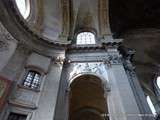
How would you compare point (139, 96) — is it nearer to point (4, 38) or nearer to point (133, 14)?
point (4, 38)

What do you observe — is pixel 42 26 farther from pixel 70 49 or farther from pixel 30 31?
pixel 70 49

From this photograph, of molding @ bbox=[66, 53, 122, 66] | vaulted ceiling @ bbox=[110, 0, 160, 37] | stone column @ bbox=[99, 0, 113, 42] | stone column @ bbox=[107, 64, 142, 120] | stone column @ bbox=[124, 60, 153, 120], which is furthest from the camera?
vaulted ceiling @ bbox=[110, 0, 160, 37]

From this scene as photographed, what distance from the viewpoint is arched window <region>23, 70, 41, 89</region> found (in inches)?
348

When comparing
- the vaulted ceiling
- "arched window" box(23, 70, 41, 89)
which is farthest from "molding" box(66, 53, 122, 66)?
the vaulted ceiling

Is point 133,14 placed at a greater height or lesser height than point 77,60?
greater

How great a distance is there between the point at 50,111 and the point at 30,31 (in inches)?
230

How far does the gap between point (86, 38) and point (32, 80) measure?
646 centimetres

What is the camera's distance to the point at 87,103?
13023 millimetres

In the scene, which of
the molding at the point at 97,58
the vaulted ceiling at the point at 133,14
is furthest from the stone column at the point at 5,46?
the vaulted ceiling at the point at 133,14

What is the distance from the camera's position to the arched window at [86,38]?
1294 centimetres

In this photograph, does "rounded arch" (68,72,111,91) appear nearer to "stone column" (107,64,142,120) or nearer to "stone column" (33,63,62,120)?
"stone column" (107,64,142,120)

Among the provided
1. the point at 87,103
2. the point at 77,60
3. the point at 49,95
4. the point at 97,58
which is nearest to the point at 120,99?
the point at 97,58

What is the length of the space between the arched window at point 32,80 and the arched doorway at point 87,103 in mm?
3414

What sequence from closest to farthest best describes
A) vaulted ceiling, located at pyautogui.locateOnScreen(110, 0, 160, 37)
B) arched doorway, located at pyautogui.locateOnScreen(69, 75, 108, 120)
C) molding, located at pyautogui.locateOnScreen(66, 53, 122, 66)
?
molding, located at pyautogui.locateOnScreen(66, 53, 122, 66)
arched doorway, located at pyautogui.locateOnScreen(69, 75, 108, 120)
vaulted ceiling, located at pyautogui.locateOnScreen(110, 0, 160, 37)
